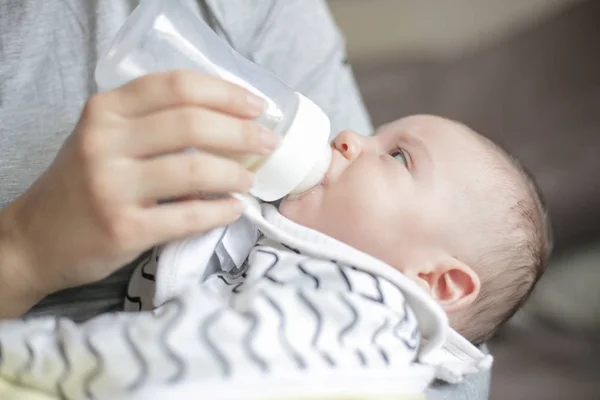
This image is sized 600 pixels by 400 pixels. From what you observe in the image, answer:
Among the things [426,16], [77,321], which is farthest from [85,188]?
[426,16]

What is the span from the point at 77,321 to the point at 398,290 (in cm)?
36

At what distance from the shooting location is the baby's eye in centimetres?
82

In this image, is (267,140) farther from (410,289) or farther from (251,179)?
(410,289)

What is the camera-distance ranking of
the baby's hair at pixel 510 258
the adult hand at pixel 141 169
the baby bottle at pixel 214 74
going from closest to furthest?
1. the adult hand at pixel 141 169
2. the baby bottle at pixel 214 74
3. the baby's hair at pixel 510 258

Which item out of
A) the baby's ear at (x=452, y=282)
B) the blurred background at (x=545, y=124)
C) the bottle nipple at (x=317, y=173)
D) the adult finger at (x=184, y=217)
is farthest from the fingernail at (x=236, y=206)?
the blurred background at (x=545, y=124)

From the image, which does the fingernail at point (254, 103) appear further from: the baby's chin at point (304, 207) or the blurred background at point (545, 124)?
the blurred background at point (545, 124)

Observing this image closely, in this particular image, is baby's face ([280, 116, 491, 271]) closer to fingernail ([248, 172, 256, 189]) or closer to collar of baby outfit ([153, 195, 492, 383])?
collar of baby outfit ([153, 195, 492, 383])

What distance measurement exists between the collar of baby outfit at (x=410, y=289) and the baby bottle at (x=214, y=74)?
42 millimetres

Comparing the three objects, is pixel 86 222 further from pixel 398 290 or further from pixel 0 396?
pixel 398 290

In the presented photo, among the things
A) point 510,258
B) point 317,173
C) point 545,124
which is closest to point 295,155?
point 317,173

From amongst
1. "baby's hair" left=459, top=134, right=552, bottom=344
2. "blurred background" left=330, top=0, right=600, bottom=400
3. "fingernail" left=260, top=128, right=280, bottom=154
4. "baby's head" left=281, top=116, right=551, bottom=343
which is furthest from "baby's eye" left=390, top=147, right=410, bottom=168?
"blurred background" left=330, top=0, right=600, bottom=400

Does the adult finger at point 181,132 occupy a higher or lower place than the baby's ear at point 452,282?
higher

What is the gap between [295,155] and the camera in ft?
2.25

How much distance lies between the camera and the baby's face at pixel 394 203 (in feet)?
2.50
